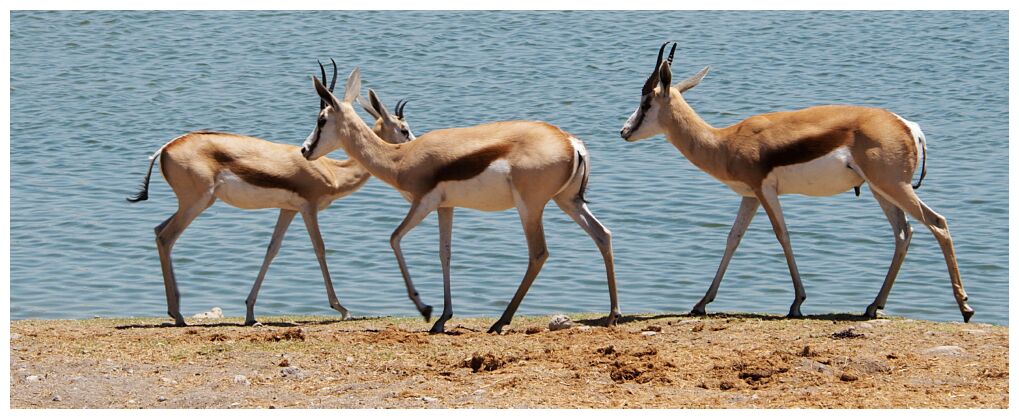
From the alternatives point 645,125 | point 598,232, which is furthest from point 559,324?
point 645,125

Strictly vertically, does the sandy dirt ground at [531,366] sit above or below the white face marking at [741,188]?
below

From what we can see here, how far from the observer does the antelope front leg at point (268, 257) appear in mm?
11586

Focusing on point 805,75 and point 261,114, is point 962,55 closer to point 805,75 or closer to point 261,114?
point 805,75

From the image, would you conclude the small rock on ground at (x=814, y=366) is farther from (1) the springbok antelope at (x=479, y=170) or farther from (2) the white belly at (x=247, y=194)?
(2) the white belly at (x=247, y=194)

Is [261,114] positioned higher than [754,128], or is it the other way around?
[754,128]

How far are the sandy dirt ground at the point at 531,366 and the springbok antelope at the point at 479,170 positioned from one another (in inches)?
28.6

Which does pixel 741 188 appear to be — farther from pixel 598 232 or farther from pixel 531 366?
pixel 531 366

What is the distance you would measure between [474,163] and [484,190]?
0.20 meters

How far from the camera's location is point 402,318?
39.7 feet

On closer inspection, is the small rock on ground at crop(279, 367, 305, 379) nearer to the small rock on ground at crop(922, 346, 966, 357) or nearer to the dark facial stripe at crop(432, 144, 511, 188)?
the dark facial stripe at crop(432, 144, 511, 188)

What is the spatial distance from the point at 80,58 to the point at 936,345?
22242mm

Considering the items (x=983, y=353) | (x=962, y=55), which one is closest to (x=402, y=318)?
(x=983, y=353)

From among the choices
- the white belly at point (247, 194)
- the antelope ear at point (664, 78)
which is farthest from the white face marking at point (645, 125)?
the white belly at point (247, 194)

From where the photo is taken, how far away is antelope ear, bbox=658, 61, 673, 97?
1153 centimetres
